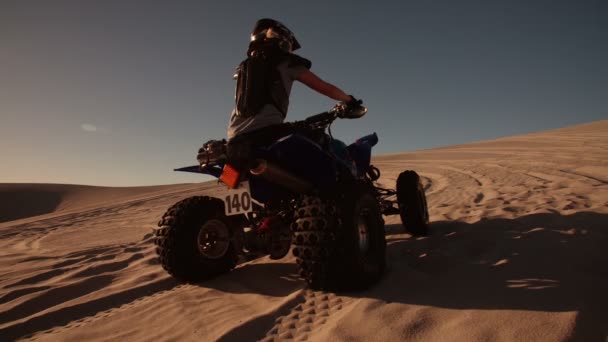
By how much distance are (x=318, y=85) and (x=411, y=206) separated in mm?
1789

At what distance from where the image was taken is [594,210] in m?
3.75

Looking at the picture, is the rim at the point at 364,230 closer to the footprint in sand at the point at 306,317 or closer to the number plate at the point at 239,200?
the footprint in sand at the point at 306,317

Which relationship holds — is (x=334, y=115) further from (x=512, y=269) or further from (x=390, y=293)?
(x=512, y=269)

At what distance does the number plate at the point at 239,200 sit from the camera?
2389mm

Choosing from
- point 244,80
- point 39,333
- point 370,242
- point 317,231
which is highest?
point 244,80

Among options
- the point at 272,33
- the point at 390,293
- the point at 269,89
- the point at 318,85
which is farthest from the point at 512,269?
the point at 272,33

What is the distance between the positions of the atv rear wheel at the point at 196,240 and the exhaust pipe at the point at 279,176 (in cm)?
78

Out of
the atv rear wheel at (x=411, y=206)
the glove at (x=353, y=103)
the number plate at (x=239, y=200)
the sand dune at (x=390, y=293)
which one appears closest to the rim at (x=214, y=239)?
the sand dune at (x=390, y=293)

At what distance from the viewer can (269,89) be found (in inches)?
93.5

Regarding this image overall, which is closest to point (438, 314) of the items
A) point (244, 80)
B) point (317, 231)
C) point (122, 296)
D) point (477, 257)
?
point (317, 231)

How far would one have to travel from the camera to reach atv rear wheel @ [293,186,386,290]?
2.02 meters

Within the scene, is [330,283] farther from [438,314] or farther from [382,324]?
[438,314]

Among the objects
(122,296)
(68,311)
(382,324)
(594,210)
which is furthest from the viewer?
(594,210)

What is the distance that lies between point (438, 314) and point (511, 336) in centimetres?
34
